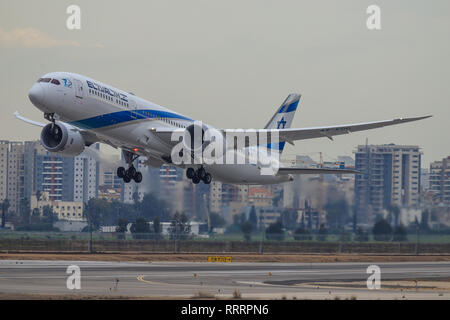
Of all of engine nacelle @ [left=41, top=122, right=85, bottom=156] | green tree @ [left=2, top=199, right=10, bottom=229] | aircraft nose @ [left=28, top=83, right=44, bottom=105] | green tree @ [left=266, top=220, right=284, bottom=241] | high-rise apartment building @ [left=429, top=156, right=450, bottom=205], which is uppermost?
aircraft nose @ [left=28, top=83, right=44, bottom=105]

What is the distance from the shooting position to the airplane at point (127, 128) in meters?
48.0

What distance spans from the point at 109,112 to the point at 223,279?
39.8 feet

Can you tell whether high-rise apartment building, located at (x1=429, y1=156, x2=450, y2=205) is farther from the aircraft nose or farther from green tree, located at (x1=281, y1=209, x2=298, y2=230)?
the aircraft nose

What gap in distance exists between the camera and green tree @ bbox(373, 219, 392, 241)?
74.0m

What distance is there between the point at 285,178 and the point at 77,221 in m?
32.3

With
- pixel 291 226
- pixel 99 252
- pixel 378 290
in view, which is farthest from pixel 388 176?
pixel 378 290

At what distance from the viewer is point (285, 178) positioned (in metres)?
66.4

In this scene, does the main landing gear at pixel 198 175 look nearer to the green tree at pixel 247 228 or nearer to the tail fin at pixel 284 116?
the tail fin at pixel 284 116

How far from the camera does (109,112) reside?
4991cm

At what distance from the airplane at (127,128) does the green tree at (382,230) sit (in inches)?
506

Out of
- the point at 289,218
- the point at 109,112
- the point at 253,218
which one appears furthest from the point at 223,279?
the point at 289,218

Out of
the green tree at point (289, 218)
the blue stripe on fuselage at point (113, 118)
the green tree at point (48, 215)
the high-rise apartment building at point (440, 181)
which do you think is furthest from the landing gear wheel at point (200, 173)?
the green tree at point (48, 215)

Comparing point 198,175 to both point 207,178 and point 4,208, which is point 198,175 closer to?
point 207,178

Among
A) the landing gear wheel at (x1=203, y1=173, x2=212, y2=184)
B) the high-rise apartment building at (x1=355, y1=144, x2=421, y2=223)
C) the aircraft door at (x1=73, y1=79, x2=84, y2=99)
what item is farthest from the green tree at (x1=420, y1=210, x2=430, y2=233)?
the aircraft door at (x1=73, y1=79, x2=84, y2=99)
